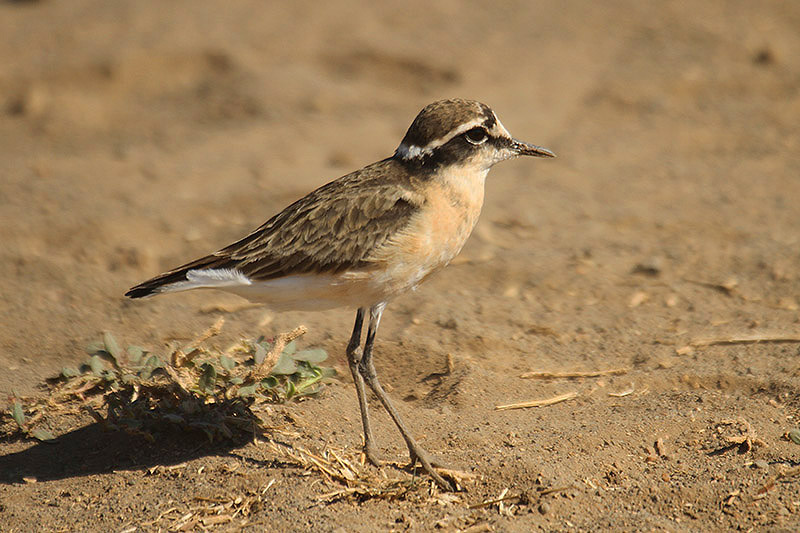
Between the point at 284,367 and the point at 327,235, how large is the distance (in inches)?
34.2

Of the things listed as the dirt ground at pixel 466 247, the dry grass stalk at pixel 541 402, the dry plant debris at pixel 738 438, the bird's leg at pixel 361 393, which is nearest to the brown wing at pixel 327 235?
the bird's leg at pixel 361 393

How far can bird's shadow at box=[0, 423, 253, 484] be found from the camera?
5129 mm

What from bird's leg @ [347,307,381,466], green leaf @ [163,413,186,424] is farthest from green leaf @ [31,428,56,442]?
bird's leg @ [347,307,381,466]

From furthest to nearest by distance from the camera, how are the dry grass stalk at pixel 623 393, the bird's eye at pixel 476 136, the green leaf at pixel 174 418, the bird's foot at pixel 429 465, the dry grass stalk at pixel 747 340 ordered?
the dry grass stalk at pixel 747 340, the dry grass stalk at pixel 623 393, the bird's eye at pixel 476 136, the green leaf at pixel 174 418, the bird's foot at pixel 429 465

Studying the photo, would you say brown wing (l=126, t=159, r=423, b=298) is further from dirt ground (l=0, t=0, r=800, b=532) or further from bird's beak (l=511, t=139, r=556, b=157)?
dirt ground (l=0, t=0, r=800, b=532)

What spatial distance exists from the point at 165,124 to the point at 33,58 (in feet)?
8.53

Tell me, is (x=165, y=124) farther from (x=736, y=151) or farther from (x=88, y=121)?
(x=736, y=151)

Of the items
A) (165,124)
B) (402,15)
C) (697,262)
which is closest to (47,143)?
(165,124)

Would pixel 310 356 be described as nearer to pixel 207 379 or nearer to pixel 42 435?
pixel 207 379

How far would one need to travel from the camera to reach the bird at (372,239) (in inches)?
202

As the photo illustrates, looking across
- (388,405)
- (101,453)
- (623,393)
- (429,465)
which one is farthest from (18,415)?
(623,393)

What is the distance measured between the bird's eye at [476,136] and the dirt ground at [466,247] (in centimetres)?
166

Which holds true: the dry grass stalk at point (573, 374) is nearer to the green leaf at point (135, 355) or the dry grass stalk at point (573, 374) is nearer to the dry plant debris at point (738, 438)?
the dry plant debris at point (738, 438)

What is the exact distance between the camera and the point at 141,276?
25.5 ft
